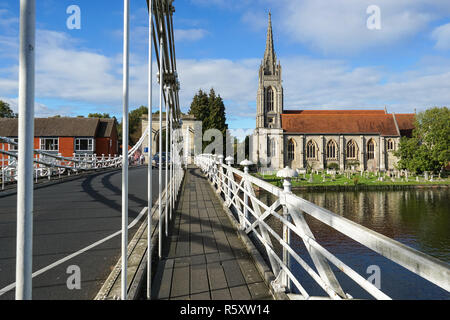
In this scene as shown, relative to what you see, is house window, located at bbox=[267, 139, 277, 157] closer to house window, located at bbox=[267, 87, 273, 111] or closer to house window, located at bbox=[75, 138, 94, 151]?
house window, located at bbox=[267, 87, 273, 111]

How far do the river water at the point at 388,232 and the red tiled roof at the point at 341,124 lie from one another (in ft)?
83.2

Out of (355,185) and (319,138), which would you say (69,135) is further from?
(319,138)

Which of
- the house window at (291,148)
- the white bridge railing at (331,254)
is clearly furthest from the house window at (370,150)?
the white bridge railing at (331,254)

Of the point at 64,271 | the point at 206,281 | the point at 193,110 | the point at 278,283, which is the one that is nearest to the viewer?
the point at 278,283

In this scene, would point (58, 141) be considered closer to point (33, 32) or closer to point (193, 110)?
point (193, 110)

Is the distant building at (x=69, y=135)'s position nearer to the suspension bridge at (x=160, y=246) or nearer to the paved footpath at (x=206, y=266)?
the suspension bridge at (x=160, y=246)

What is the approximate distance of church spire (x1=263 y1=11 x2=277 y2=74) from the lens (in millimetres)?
64125

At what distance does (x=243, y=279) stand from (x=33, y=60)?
3.09 metres

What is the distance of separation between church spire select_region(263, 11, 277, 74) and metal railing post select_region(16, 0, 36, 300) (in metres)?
66.3

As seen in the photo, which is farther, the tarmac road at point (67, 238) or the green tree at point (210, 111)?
the green tree at point (210, 111)

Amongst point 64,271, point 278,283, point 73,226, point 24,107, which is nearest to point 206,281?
point 278,283

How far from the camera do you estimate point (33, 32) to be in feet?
3.82

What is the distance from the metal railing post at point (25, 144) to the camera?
44.4 inches
